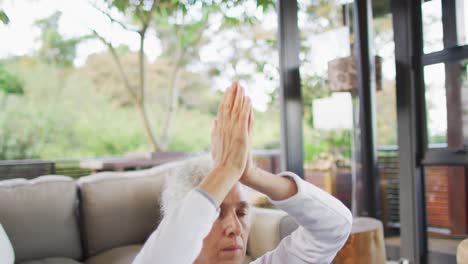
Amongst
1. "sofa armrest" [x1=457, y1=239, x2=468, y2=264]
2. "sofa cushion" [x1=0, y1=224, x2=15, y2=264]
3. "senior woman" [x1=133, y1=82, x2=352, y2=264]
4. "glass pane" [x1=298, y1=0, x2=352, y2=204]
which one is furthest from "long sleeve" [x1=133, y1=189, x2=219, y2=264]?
"glass pane" [x1=298, y1=0, x2=352, y2=204]

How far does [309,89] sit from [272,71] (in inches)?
9.1

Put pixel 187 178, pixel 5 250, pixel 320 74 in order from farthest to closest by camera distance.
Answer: pixel 320 74 → pixel 5 250 → pixel 187 178

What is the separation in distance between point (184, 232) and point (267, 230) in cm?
77

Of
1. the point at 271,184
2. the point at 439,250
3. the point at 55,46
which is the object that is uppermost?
the point at 55,46

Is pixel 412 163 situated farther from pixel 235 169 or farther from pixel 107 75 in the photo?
pixel 107 75

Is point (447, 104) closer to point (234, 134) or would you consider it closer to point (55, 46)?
point (234, 134)

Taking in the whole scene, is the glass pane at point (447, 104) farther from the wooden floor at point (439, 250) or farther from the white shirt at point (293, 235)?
the white shirt at point (293, 235)

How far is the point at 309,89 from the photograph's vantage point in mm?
2373

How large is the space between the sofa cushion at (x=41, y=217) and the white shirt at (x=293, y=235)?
1065 millimetres

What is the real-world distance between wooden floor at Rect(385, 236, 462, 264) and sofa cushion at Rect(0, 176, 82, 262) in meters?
1.65

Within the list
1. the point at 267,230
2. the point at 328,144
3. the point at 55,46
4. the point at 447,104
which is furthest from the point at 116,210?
the point at 55,46

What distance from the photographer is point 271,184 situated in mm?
567

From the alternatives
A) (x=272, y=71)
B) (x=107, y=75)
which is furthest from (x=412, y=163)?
(x=107, y=75)

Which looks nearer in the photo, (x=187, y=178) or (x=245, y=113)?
(x=245, y=113)
